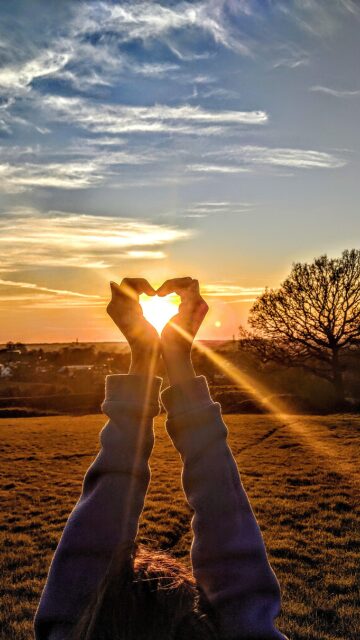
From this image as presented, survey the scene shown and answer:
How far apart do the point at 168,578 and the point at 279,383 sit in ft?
122

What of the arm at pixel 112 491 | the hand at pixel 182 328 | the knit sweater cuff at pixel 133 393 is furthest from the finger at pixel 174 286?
the knit sweater cuff at pixel 133 393

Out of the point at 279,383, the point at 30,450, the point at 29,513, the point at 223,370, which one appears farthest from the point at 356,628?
the point at 223,370

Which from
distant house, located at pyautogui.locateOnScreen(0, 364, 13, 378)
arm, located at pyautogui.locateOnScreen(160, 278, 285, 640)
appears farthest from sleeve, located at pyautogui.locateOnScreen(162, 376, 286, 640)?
distant house, located at pyautogui.locateOnScreen(0, 364, 13, 378)

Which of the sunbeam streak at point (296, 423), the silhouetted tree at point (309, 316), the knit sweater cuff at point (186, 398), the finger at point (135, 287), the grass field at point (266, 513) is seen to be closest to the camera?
the knit sweater cuff at point (186, 398)

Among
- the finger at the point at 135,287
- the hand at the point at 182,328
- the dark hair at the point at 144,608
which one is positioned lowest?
the dark hair at the point at 144,608

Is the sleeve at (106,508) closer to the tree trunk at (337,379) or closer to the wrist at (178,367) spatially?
the wrist at (178,367)

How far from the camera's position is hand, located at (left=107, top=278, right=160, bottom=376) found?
194 centimetres

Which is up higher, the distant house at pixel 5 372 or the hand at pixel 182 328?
the hand at pixel 182 328

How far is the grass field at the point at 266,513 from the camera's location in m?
5.18

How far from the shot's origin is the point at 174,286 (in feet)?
7.04

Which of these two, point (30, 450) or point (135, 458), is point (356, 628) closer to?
point (135, 458)

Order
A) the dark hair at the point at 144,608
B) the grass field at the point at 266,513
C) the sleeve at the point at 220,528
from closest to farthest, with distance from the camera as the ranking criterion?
the dark hair at the point at 144,608 < the sleeve at the point at 220,528 < the grass field at the point at 266,513

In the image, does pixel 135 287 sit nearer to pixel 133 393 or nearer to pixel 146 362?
pixel 146 362

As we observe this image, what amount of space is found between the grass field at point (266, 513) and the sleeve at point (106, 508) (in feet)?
1.34
